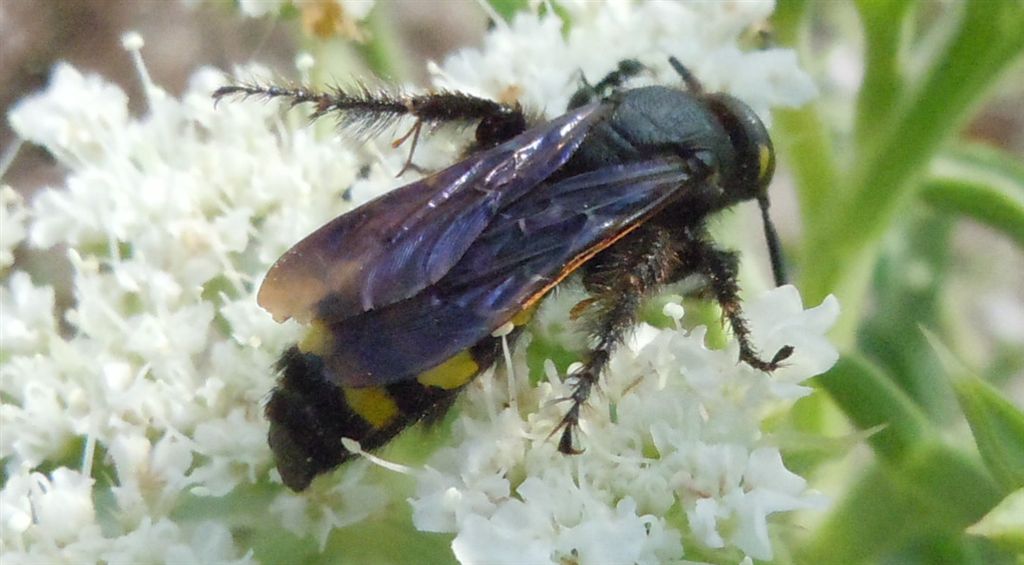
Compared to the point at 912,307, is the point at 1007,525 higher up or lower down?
lower down

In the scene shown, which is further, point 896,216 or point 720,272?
point 896,216

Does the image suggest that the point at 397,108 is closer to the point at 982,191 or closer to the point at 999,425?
the point at 999,425

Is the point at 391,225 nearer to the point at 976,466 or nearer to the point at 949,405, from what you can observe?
the point at 976,466

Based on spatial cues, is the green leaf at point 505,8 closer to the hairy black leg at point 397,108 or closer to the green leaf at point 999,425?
the hairy black leg at point 397,108

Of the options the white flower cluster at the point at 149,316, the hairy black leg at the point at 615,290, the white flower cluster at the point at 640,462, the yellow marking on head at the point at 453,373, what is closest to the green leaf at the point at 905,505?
the white flower cluster at the point at 640,462

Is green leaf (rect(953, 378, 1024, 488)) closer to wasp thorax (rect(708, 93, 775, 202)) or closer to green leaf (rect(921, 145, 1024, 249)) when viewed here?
wasp thorax (rect(708, 93, 775, 202))

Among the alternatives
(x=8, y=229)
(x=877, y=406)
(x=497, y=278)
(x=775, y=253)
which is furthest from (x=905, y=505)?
(x=8, y=229)

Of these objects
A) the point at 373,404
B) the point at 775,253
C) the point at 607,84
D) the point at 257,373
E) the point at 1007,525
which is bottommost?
the point at 1007,525
